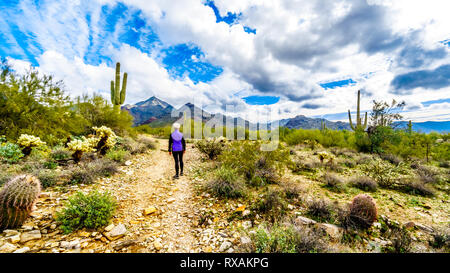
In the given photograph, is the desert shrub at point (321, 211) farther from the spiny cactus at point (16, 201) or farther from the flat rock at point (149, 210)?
the spiny cactus at point (16, 201)

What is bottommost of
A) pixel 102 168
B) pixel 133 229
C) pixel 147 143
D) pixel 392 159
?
pixel 133 229

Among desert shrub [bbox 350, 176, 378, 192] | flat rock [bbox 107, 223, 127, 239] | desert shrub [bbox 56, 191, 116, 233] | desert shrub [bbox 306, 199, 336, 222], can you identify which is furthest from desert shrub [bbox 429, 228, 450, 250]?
desert shrub [bbox 56, 191, 116, 233]

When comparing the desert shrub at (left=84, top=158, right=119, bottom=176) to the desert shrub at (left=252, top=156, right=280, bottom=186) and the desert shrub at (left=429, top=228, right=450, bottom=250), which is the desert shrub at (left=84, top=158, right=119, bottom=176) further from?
the desert shrub at (left=429, top=228, right=450, bottom=250)

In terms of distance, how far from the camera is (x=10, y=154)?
191 inches

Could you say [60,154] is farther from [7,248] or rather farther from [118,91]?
[118,91]

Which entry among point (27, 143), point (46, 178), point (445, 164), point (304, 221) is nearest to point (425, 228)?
point (304, 221)

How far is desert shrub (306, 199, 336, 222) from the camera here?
11.0 ft

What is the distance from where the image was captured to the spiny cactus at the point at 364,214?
309 cm

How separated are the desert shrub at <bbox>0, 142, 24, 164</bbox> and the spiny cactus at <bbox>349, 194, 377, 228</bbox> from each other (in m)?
8.89

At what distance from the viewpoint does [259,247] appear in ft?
7.62

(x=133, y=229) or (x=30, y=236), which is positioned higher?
(x=30, y=236)

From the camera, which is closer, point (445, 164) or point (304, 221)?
point (304, 221)

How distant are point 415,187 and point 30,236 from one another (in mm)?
9147
